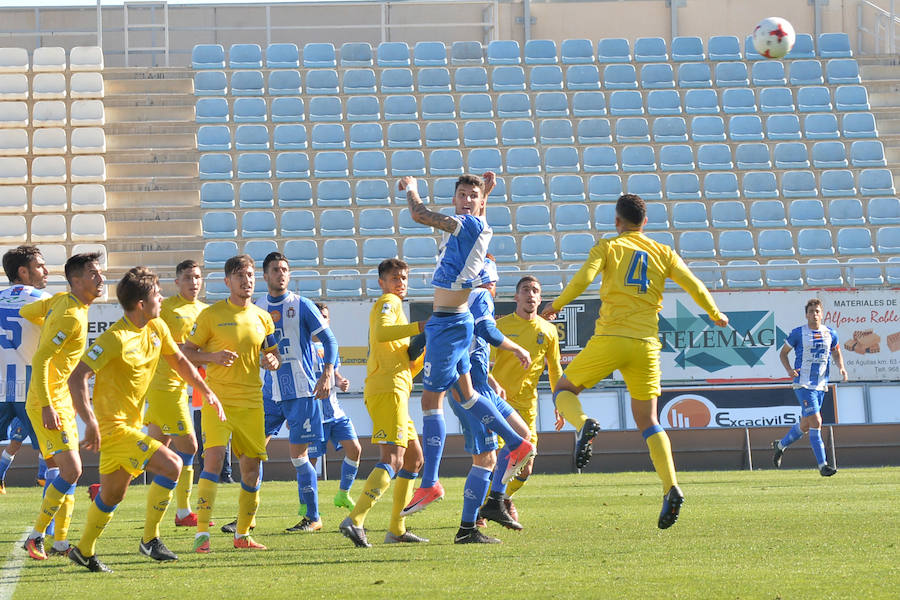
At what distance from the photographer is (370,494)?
8492mm

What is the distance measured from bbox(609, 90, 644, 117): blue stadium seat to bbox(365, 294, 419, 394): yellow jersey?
19044mm

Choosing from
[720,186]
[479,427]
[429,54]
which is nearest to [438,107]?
[429,54]

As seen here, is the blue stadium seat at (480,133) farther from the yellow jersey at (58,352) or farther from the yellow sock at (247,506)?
the yellow jersey at (58,352)

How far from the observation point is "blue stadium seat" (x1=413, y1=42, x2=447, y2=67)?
28078mm

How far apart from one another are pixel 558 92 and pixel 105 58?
1075 cm

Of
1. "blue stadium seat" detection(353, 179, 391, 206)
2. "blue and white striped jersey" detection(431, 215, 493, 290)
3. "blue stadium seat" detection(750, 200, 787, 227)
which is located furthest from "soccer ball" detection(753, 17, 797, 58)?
"blue and white striped jersey" detection(431, 215, 493, 290)

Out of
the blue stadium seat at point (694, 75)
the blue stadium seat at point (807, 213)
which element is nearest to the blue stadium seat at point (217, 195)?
the blue stadium seat at point (694, 75)

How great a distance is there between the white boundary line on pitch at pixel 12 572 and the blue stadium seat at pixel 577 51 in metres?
21.8

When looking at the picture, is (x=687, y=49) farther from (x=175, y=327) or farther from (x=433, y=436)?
(x=433, y=436)

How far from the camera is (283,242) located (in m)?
23.7

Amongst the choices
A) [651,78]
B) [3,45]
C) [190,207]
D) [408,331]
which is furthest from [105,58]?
[408,331]

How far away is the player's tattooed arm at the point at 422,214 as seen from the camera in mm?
7629

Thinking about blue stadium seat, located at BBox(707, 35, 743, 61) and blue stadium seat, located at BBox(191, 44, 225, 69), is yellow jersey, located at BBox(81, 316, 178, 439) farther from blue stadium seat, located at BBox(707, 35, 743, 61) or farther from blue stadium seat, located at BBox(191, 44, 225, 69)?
A: blue stadium seat, located at BBox(707, 35, 743, 61)

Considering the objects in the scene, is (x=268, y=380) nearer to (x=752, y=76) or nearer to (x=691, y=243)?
(x=691, y=243)
